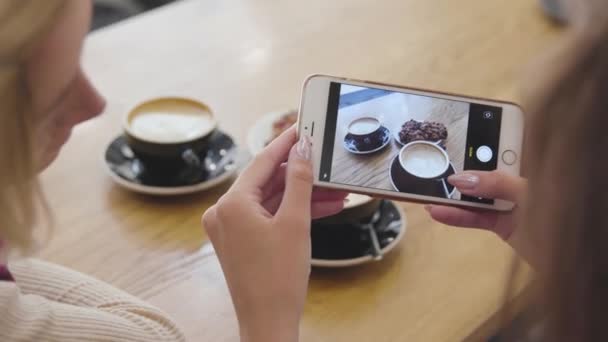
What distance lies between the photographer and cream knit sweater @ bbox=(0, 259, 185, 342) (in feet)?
2.40

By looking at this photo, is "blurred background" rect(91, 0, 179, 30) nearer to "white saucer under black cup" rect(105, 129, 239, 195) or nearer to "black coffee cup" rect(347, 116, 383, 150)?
"white saucer under black cup" rect(105, 129, 239, 195)

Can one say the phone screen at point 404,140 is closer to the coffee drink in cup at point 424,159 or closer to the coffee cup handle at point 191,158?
the coffee drink in cup at point 424,159

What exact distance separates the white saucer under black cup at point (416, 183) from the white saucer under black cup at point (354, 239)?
11 cm

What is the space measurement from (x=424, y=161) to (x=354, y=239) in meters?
0.14

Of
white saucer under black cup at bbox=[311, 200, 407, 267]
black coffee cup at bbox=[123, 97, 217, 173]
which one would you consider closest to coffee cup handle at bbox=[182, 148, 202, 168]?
black coffee cup at bbox=[123, 97, 217, 173]

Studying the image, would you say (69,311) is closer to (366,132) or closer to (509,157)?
(366,132)

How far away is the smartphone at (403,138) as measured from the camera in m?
0.83

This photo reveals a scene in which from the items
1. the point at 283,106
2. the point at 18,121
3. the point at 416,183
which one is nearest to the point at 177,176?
the point at 283,106

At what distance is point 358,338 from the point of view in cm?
84

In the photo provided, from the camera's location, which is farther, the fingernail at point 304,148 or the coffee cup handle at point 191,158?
the coffee cup handle at point 191,158

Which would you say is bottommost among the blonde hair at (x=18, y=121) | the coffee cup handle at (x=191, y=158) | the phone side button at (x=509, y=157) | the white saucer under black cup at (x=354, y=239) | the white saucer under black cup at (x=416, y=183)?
the white saucer under black cup at (x=354, y=239)

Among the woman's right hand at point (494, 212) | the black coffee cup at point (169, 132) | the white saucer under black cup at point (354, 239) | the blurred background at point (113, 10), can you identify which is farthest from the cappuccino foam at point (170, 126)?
the blurred background at point (113, 10)

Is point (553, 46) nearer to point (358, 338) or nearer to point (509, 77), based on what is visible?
point (358, 338)

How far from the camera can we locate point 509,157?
87 cm
